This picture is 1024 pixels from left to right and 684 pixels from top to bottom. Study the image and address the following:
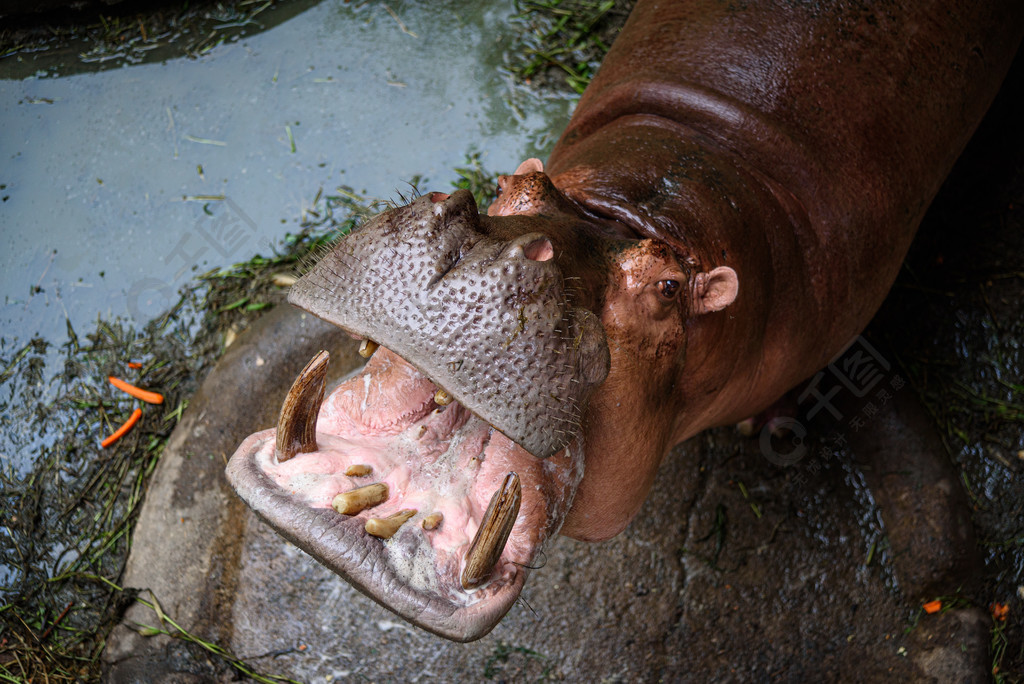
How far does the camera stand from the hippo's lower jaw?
1.50 meters

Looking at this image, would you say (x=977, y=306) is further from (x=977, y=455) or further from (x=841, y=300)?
(x=841, y=300)

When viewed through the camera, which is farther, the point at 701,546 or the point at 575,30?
the point at 575,30

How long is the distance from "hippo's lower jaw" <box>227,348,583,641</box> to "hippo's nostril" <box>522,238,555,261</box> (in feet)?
1.19

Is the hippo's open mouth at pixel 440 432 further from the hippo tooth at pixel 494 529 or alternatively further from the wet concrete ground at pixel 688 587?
the wet concrete ground at pixel 688 587

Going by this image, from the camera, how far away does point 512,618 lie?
281cm

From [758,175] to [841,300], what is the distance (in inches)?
20.6

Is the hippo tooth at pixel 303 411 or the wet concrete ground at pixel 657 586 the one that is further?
the wet concrete ground at pixel 657 586

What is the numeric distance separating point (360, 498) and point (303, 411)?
0.70 ft

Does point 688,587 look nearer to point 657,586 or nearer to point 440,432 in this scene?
point 657,586

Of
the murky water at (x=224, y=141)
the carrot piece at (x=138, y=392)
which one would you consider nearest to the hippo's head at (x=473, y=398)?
the carrot piece at (x=138, y=392)

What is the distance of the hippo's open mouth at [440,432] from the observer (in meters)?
1.42

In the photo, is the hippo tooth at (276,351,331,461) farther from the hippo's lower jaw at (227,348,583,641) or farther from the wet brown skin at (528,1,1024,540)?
the wet brown skin at (528,1,1024,540)

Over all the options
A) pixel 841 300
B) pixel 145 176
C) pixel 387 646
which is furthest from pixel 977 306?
pixel 145 176

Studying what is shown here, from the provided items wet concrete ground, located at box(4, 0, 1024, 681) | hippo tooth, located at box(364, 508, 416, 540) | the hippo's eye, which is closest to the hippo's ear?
the hippo's eye
